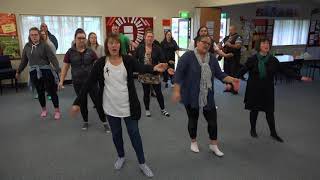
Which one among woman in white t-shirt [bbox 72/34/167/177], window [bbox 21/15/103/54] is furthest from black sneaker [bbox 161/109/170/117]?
window [bbox 21/15/103/54]

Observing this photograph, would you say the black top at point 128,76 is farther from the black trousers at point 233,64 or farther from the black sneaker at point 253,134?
the black trousers at point 233,64

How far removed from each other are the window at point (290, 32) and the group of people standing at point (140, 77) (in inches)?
272

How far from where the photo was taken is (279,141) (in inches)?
140

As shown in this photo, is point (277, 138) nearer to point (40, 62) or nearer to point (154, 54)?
point (154, 54)

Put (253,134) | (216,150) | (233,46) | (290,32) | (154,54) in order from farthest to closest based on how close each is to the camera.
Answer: (290,32) → (233,46) → (154,54) → (253,134) → (216,150)

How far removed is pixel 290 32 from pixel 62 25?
26.7 feet

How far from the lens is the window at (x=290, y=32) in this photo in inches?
399

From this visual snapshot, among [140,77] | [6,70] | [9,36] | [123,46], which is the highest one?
[9,36]

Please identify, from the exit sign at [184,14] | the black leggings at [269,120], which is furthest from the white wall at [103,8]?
the black leggings at [269,120]

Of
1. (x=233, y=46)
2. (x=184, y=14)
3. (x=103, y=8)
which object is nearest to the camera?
(x=233, y=46)

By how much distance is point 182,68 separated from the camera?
2.87 m

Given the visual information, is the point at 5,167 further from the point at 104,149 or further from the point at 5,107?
the point at 5,107

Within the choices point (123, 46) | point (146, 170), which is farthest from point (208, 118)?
point (123, 46)

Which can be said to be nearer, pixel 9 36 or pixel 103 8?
pixel 9 36
